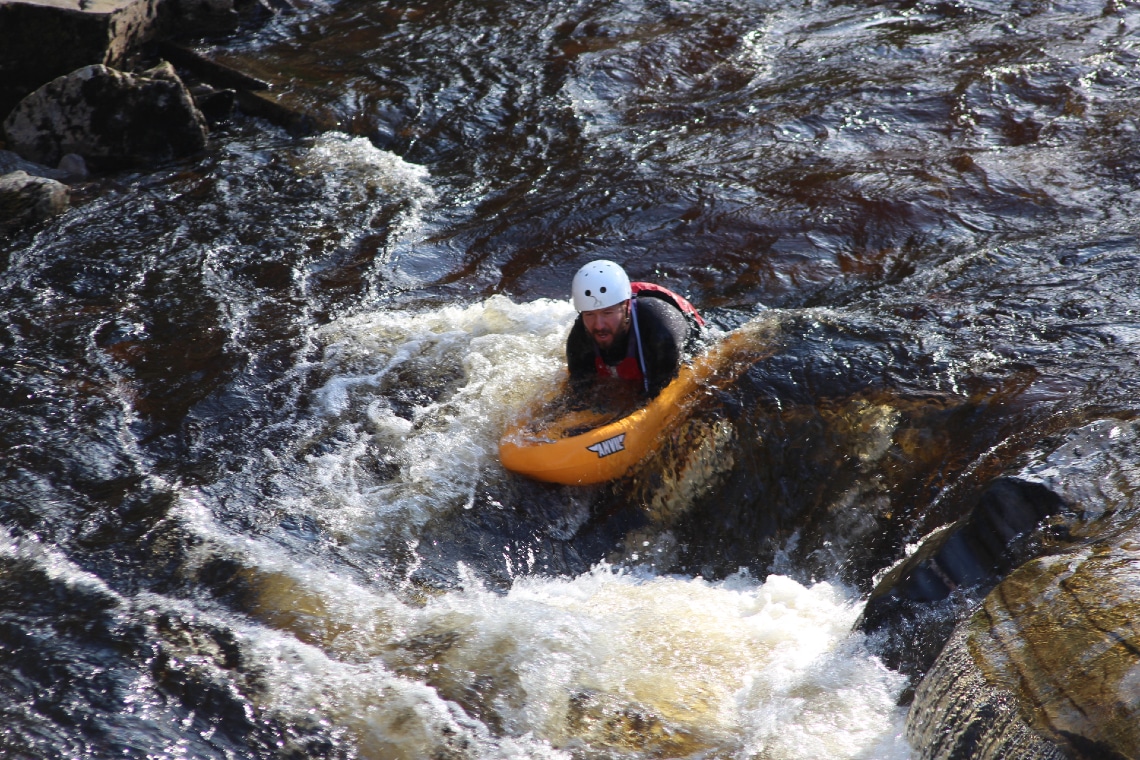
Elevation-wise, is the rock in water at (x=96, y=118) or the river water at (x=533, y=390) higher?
the rock in water at (x=96, y=118)

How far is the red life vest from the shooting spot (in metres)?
5.98

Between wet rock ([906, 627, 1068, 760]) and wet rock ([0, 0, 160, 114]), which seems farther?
wet rock ([0, 0, 160, 114])

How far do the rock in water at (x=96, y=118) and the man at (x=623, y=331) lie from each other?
19.8 feet

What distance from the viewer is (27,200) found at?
856cm

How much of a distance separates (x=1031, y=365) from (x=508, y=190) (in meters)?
5.10

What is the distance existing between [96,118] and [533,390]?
6223 mm

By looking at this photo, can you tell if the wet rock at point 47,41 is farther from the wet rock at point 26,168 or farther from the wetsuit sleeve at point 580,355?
the wetsuit sleeve at point 580,355

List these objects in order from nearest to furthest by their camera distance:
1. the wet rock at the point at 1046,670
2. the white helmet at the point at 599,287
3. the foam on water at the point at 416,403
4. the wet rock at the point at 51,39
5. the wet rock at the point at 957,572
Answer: the wet rock at the point at 1046,670 < the wet rock at the point at 957,572 < the foam on water at the point at 416,403 < the white helmet at the point at 599,287 < the wet rock at the point at 51,39

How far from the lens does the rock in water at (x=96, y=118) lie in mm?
9430

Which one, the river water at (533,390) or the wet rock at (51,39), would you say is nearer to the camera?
the river water at (533,390)

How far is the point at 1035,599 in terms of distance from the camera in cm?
359

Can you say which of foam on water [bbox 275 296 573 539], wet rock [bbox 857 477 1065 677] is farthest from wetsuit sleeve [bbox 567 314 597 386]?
wet rock [bbox 857 477 1065 677]

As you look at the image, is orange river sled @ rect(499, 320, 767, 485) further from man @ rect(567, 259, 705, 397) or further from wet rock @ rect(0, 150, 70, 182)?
wet rock @ rect(0, 150, 70, 182)

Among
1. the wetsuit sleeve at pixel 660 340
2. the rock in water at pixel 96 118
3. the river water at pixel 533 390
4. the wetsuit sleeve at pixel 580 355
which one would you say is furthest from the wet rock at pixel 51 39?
the wetsuit sleeve at pixel 660 340
